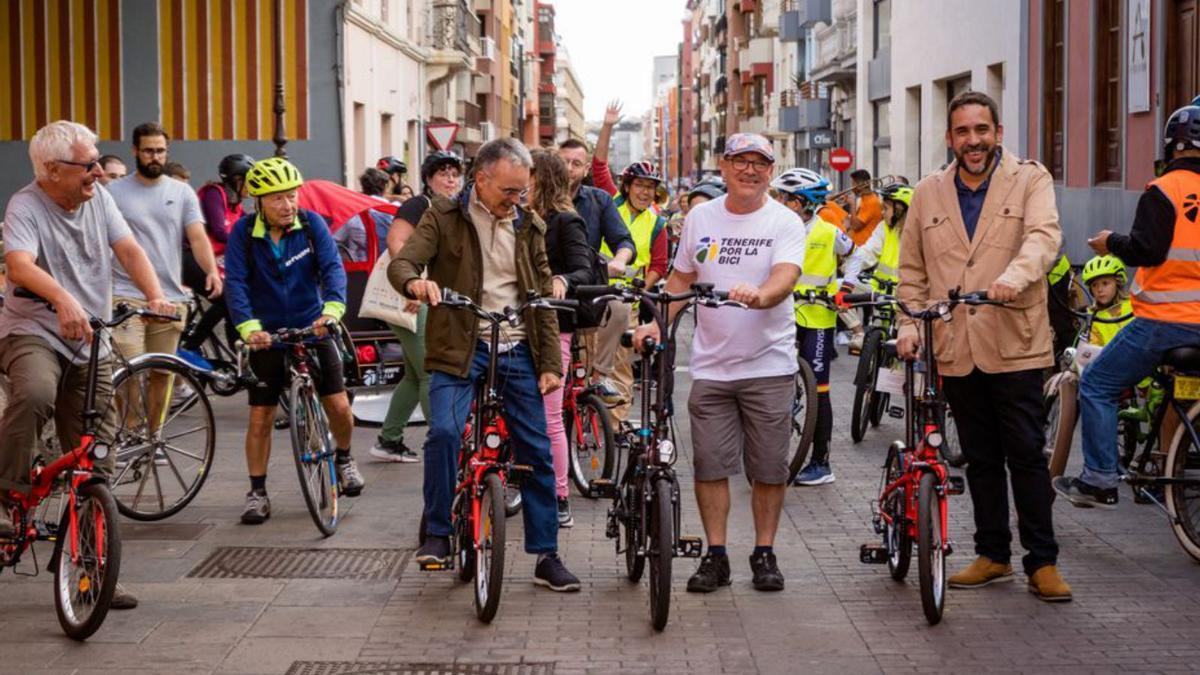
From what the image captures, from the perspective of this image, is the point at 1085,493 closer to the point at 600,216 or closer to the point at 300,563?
the point at 600,216

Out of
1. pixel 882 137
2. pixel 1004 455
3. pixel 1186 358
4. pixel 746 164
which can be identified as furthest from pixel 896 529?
pixel 882 137

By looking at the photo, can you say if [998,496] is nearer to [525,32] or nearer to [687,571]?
[687,571]

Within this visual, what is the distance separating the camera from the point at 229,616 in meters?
6.85

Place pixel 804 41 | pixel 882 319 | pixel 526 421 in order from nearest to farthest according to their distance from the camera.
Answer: pixel 526 421 < pixel 882 319 < pixel 804 41

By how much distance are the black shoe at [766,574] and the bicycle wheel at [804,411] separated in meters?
2.39

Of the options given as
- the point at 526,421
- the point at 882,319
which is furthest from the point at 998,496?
the point at 882,319

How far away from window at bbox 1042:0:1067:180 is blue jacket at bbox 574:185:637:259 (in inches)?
539

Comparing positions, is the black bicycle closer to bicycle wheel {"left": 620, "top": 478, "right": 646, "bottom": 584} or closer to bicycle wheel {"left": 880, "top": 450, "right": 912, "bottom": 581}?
bicycle wheel {"left": 620, "top": 478, "right": 646, "bottom": 584}

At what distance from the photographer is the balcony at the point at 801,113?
171 feet

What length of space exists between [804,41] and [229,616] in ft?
185

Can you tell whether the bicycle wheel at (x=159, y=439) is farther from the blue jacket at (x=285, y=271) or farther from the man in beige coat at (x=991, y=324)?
the man in beige coat at (x=991, y=324)

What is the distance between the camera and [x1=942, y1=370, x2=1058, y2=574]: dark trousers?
718 centimetres

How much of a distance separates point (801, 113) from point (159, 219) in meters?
45.5

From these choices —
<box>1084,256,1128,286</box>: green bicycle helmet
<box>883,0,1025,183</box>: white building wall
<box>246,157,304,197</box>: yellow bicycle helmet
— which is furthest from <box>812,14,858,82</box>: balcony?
<box>246,157,304,197</box>: yellow bicycle helmet
